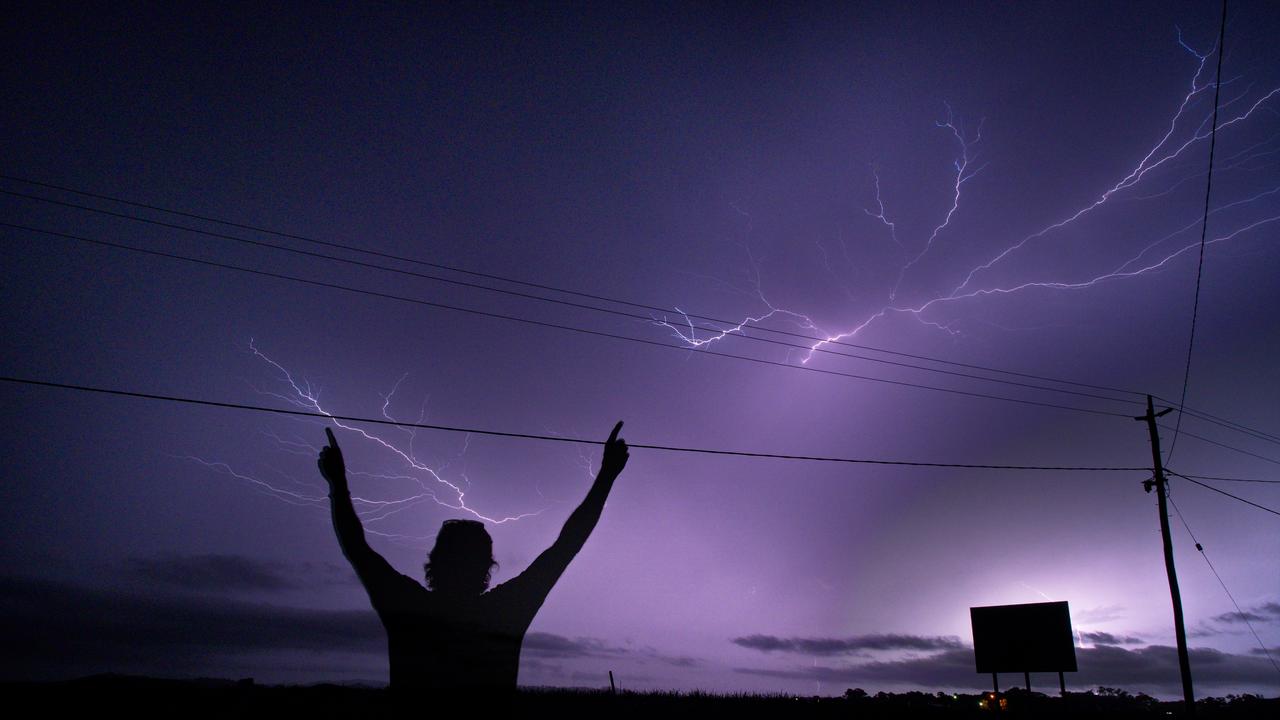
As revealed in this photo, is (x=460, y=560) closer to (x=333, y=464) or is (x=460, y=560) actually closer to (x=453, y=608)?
(x=453, y=608)

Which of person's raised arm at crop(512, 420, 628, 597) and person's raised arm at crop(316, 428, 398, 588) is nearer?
person's raised arm at crop(316, 428, 398, 588)

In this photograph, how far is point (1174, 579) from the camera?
614 inches

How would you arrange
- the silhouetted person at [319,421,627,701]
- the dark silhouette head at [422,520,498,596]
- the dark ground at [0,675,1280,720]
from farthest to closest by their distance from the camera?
1. the dark ground at [0,675,1280,720]
2. the dark silhouette head at [422,520,498,596]
3. the silhouetted person at [319,421,627,701]

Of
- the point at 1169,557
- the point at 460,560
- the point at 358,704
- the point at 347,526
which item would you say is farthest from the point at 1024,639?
the point at 347,526

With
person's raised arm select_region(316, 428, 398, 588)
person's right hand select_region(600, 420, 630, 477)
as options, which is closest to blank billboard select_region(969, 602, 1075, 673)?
person's right hand select_region(600, 420, 630, 477)

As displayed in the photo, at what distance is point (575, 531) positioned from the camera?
2367 millimetres

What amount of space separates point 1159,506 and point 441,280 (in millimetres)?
19377

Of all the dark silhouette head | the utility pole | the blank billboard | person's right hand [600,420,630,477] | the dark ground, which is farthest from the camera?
the blank billboard

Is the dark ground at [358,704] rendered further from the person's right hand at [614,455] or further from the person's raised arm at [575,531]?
the person's right hand at [614,455]

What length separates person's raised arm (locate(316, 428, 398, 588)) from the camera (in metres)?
2.05

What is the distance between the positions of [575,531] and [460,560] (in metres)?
0.44

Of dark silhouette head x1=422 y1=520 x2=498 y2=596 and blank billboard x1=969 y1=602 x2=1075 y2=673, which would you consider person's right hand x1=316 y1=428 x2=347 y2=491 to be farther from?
blank billboard x1=969 y1=602 x2=1075 y2=673

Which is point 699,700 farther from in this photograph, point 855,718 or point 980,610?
point 980,610

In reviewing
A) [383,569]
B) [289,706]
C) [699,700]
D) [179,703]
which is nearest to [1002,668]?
[699,700]
